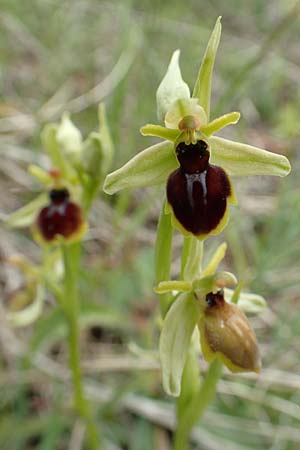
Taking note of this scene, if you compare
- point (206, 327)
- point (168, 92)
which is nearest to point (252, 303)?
point (206, 327)

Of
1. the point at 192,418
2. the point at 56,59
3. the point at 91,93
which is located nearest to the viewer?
the point at 192,418

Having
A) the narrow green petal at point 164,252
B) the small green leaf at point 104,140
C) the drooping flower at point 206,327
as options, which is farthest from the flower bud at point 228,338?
the small green leaf at point 104,140

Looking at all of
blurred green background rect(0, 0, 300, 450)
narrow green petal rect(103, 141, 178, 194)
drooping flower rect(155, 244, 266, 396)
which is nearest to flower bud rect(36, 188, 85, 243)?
blurred green background rect(0, 0, 300, 450)

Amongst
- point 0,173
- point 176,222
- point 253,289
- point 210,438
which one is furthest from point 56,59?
point 176,222

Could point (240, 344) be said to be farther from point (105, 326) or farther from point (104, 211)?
point (104, 211)

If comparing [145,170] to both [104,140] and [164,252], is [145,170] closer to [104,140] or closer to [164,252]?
[164,252]

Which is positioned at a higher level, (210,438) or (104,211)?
(104,211)

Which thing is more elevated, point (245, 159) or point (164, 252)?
point (245, 159)
